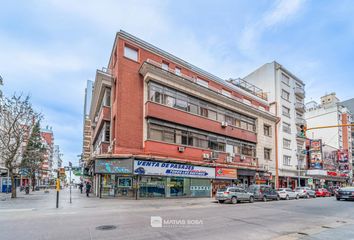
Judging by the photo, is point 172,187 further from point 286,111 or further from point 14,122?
point 286,111

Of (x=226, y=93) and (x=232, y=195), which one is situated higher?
(x=226, y=93)

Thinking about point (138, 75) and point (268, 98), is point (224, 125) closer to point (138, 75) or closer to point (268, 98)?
point (138, 75)

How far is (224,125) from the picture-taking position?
32.1 meters

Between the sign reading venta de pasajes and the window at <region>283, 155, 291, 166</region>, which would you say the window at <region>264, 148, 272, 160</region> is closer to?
the window at <region>283, 155, 291, 166</region>

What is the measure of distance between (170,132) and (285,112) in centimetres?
2812

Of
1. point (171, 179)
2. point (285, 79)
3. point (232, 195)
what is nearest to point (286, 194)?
point (232, 195)

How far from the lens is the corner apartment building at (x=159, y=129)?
76.3 feet

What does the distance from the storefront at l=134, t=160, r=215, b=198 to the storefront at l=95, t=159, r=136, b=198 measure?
2.45ft

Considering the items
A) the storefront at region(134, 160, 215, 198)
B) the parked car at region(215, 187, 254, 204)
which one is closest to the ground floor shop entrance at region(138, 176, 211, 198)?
Result: the storefront at region(134, 160, 215, 198)

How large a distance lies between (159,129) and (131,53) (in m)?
8.19

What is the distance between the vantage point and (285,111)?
4588 centimetres

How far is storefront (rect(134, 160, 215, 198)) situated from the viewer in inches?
912

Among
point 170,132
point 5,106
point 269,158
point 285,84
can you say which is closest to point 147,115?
point 170,132

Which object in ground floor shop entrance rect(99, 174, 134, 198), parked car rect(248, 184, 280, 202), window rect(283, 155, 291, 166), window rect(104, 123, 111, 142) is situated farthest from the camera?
window rect(283, 155, 291, 166)
